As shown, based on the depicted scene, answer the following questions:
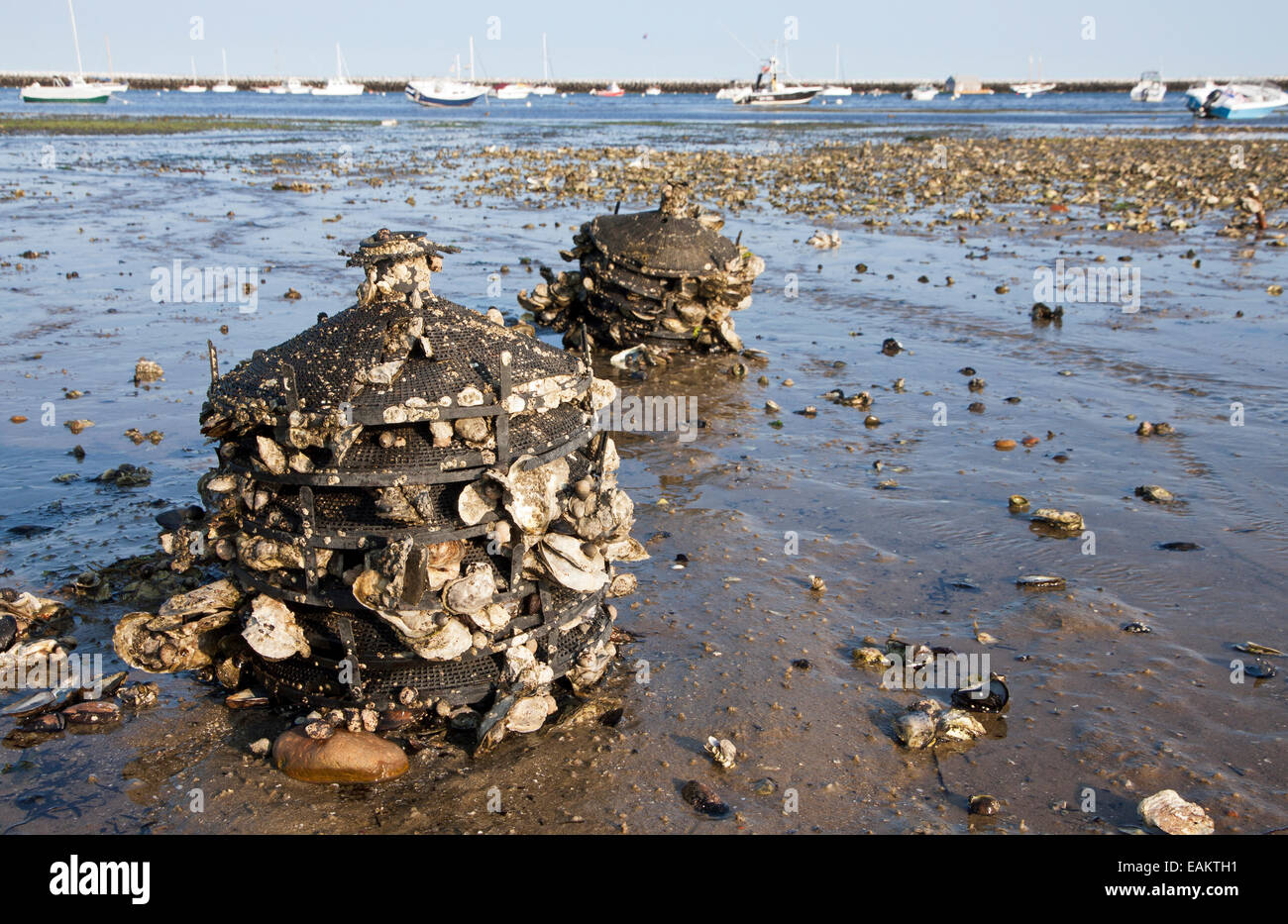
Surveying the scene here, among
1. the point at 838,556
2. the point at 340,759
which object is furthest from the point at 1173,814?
the point at 340,759

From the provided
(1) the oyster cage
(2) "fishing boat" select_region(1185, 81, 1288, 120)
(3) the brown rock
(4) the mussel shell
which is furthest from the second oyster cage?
(2) "fishing boat" select_region(1185, 81, 1288, 120)

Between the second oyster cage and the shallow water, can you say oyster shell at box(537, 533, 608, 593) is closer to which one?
the second oyster cage

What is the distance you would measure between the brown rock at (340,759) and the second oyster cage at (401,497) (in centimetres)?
32

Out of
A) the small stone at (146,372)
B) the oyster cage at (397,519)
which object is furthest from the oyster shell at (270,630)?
the small stone at (146,372)

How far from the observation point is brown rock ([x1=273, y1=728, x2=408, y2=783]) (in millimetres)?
4457

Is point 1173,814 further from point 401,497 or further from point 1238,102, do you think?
point 1238,102

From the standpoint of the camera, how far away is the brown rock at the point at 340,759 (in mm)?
4457

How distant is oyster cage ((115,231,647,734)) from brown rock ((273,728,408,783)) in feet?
1.03

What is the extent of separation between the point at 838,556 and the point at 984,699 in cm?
199

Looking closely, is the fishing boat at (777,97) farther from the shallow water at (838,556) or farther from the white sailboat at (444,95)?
the shallow water at (838,556)

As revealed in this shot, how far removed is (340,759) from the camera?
4465mm
